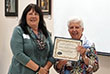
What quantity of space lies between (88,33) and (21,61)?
2.74 ft

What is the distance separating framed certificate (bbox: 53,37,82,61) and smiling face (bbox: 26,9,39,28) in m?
0.31

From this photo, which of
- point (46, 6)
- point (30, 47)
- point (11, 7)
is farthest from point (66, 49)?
point (11, 7)

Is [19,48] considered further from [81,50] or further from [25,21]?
[81,50]

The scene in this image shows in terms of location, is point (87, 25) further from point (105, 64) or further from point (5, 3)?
point (5, 3)

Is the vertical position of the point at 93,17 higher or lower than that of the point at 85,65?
higher

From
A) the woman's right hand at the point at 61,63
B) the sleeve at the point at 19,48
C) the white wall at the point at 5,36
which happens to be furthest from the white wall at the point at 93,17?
the white wall at the point at 5,36

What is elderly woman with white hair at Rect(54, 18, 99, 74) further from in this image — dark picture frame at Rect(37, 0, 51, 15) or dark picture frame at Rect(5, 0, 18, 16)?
dark picture frame at Rect(5, 0, 18, 16)

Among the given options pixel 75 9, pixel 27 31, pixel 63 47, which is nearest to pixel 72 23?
pixel 63 47

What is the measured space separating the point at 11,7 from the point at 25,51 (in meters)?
2.03

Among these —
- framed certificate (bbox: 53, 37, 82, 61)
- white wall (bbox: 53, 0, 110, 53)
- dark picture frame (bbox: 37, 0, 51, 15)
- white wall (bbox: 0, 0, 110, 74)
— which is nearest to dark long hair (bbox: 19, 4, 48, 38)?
framed certificate (bbox: 53, 37, 82, 61)

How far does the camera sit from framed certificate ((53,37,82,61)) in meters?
1.90

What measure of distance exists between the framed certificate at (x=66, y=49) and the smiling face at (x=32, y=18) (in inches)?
12.3

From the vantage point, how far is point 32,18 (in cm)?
212

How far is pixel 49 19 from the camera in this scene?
Answer: 10.5ft
